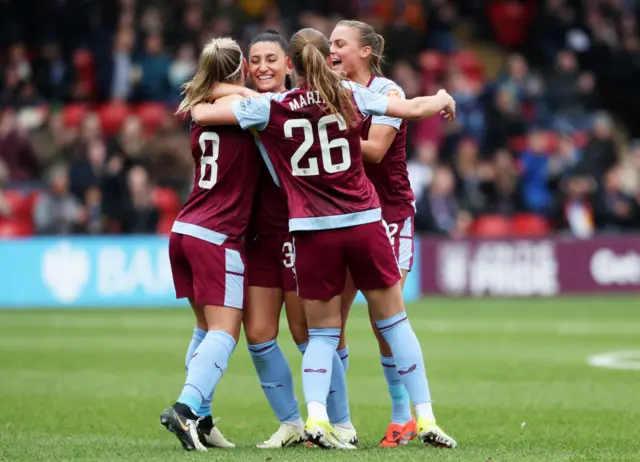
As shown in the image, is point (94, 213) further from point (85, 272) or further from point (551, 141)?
point (551, 141)

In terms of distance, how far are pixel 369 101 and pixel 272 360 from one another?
160 centimetres

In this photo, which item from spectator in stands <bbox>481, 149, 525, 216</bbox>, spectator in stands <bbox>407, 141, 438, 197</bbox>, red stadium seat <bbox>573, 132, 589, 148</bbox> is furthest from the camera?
red stadium seat <bbox>573, 132, 589, 148</bbox>

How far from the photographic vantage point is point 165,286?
1888cm

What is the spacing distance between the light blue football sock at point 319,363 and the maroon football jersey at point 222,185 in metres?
0.68

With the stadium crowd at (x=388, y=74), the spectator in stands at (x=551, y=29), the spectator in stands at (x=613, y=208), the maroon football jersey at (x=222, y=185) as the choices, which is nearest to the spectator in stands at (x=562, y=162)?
the stadium crowd at (x=388, y=74)

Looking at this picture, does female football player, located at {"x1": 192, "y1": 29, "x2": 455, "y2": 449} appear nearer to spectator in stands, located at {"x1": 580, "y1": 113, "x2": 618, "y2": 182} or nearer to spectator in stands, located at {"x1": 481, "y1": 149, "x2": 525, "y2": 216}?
spectator in stands, located at {"x1": 481, "y1": 149, "x2": 525, "y2": 216}

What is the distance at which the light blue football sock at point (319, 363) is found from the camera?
6.65m

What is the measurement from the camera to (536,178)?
71.6ft

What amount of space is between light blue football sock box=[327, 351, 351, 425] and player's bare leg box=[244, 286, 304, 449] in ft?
0.63

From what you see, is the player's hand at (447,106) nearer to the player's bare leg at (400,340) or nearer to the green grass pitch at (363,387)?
the player's bare leg at (400,340)

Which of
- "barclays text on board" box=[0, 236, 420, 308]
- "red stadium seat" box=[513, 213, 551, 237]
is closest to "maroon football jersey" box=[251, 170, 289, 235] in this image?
"barclays text on board" box=[0, 236, 420, 308]

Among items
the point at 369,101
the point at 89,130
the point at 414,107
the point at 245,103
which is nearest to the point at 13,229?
the point at 89,130

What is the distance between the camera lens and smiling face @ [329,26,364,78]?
23.6 feet

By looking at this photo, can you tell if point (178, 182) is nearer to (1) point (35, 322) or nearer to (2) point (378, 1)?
(1) point (35, 322)
